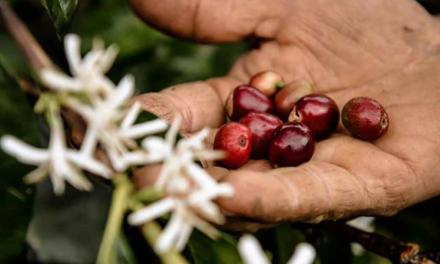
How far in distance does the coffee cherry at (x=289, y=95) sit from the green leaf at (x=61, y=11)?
986 millimetres

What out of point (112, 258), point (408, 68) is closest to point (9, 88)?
point (112, 258)

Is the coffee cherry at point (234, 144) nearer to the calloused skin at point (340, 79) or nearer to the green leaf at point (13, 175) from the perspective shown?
the calloused skin at point (340, 79)

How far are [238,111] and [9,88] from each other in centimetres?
86

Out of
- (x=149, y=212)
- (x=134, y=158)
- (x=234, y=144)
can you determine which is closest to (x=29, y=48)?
(x=134, y=158)

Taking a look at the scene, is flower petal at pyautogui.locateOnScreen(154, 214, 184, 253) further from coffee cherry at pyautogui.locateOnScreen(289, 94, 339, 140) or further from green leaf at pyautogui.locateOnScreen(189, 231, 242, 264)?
coffee cherry at pyautogui.locateOnScreen(289, 94, 339, 140)

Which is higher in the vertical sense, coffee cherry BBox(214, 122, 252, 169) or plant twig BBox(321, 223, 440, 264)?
coffee cherry BBox(214, 122, 252, 169)

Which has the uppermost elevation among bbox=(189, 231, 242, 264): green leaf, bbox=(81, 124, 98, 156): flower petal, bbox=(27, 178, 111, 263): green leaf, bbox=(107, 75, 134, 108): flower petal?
bbox=(107, 75, 134, 108): flower petal

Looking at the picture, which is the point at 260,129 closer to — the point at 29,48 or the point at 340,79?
the point at 340,79

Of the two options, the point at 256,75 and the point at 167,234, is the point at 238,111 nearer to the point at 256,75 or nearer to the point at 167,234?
the point at 256,75

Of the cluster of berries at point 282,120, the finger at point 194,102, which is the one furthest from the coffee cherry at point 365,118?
the finger at point 194,102

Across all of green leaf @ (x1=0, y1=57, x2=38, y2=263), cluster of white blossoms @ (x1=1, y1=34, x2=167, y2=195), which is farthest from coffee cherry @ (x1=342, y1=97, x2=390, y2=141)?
cluster of white blossoms @ (x1=1, y1=34, x2=167, y2=195)

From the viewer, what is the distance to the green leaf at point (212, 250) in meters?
1.49

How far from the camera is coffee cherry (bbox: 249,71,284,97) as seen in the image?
2.41 m

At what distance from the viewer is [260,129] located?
2.12 meters
